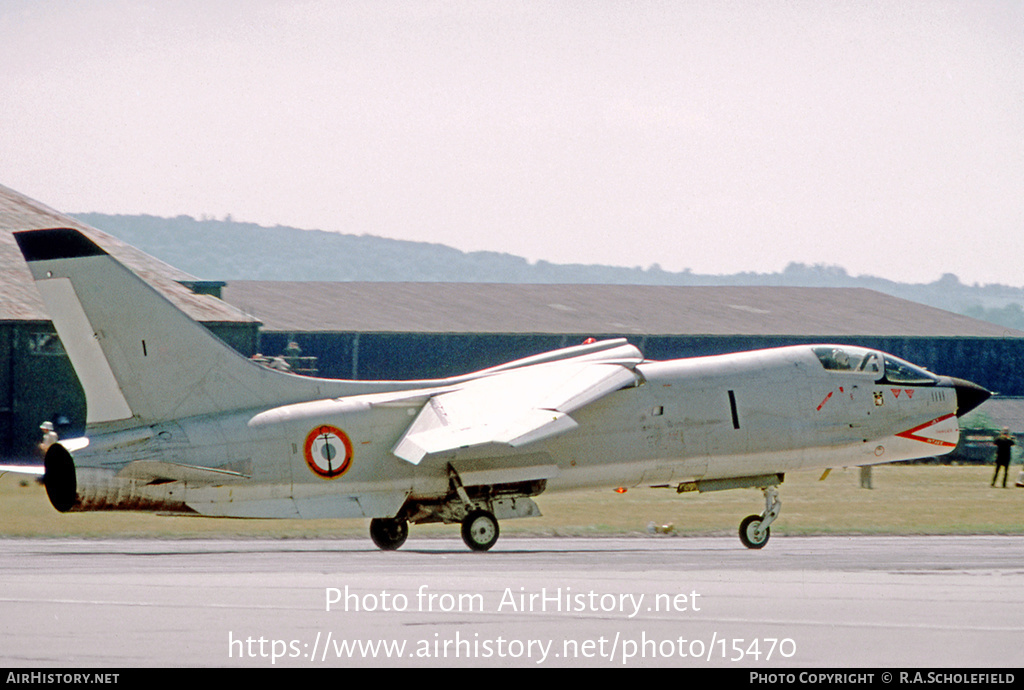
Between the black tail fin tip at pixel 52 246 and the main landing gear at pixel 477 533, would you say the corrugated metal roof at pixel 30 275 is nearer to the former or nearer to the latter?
the black tail fin tip at pixel 52 246

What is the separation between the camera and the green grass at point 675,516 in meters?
27.4

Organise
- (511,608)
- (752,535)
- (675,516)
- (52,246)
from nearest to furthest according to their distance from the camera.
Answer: (511,608), (52,246), (752,535), (675,516)

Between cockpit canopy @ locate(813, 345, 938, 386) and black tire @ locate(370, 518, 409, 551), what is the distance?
864 cm

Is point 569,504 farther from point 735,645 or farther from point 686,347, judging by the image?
point 686,347

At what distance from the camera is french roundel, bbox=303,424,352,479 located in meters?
21.5

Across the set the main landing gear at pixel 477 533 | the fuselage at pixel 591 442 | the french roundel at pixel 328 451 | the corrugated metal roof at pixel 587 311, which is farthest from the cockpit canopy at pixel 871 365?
the corrugated metal roof at pixel 587 311

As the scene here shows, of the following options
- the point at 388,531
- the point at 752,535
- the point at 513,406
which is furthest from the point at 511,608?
the point at 752,535

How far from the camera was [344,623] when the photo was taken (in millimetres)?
12875

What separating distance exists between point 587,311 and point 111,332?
58743 mm

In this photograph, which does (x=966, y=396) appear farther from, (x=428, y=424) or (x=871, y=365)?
(x=428, y=424)

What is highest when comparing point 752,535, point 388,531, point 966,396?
point 966,396

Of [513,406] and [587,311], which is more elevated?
[587,311]

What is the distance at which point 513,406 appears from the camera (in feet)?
71.7
